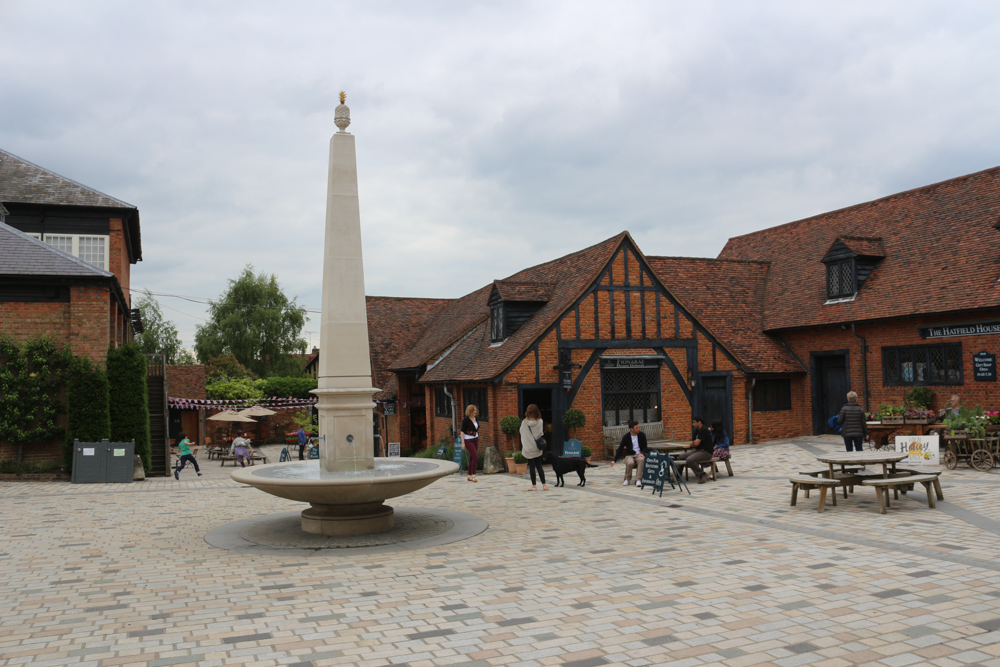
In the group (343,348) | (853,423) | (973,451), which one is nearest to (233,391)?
(343,348)

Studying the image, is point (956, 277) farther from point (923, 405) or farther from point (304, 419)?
point (304, 419)

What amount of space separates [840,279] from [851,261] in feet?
2.19

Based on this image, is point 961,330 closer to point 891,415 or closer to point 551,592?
point 891,415

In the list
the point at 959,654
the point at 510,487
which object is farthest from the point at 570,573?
the point at 510,487

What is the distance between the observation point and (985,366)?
18594 millimetres

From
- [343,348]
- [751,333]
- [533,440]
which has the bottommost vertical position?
[533,440]

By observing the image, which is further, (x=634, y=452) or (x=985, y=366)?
(x=985, y=366)

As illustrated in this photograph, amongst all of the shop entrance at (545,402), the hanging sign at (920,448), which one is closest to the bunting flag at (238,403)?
the shop entrance at (545,402)

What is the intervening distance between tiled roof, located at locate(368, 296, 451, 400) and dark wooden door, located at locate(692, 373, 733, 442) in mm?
11810

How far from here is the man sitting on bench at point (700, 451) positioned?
14.5 metres

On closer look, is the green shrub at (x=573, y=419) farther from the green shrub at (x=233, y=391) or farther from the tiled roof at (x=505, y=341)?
the green shrub at (x=233, y=391)

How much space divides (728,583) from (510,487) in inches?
342

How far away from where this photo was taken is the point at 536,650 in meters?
5.27

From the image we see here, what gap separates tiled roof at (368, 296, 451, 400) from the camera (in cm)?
2910
